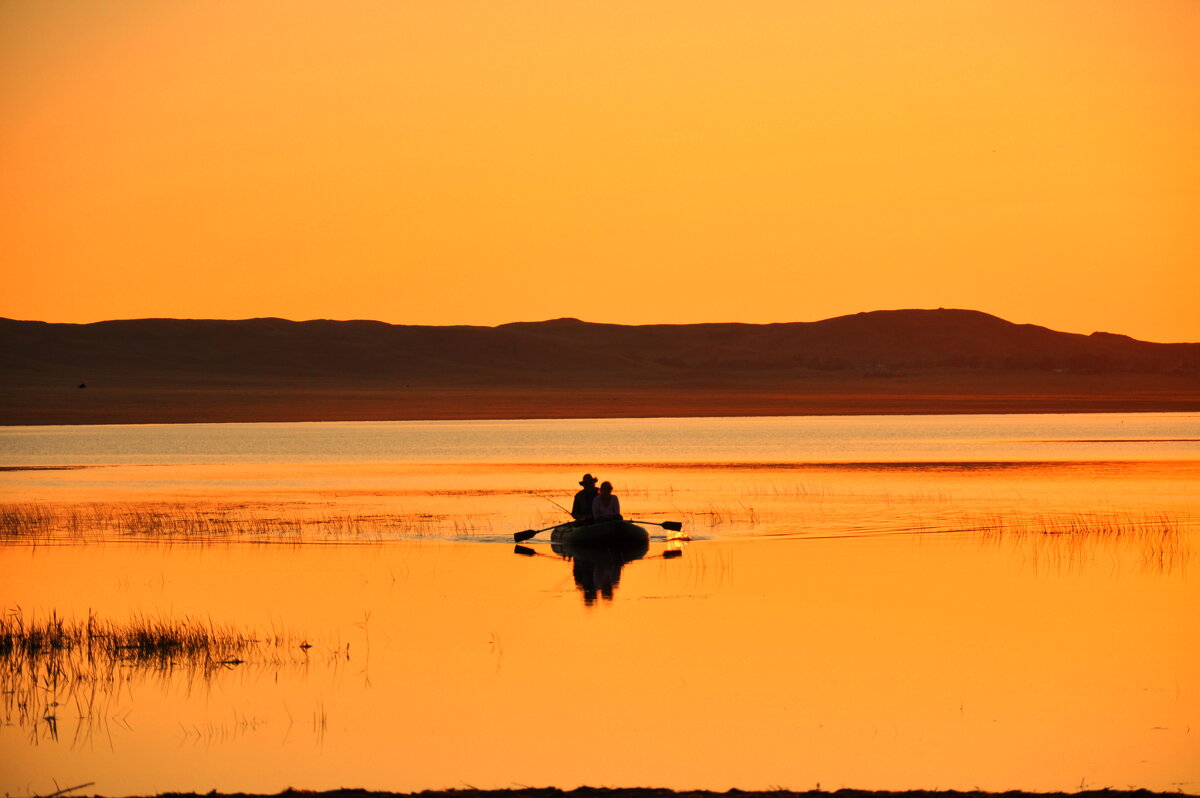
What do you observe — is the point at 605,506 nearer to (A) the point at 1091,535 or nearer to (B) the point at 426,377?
(A) the point at 1091,535

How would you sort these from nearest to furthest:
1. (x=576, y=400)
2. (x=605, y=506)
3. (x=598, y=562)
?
(x=598, y=562) < (x=605, y=506) < (x=576, y=400)

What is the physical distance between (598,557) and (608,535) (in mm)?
484

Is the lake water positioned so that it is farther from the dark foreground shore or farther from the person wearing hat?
the person wearing hat

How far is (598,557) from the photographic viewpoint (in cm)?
2850

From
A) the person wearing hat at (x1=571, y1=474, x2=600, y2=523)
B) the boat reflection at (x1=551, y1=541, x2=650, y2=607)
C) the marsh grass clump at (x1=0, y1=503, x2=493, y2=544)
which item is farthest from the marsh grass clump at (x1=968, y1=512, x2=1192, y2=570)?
the marsh grass clump at (x1=0, y1=503, x2=493, y2=544)

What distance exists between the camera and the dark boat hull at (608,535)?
28.7 m

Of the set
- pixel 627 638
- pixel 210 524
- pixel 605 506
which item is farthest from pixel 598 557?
pixel 627 638

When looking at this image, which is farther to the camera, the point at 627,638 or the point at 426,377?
the point at 426,377

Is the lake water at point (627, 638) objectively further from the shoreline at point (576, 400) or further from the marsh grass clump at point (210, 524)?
the shoreline at point (576, 400)

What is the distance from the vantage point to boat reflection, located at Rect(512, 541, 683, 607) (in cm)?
2497

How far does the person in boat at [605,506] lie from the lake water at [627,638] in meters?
0.99

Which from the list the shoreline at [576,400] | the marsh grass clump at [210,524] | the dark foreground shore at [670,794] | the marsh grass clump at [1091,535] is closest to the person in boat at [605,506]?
the marsh grass clump at [210,524]

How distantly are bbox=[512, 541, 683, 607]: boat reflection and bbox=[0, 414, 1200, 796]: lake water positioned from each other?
16 centimetres

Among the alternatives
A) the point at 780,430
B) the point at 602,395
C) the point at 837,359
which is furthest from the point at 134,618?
the point at 837,359
